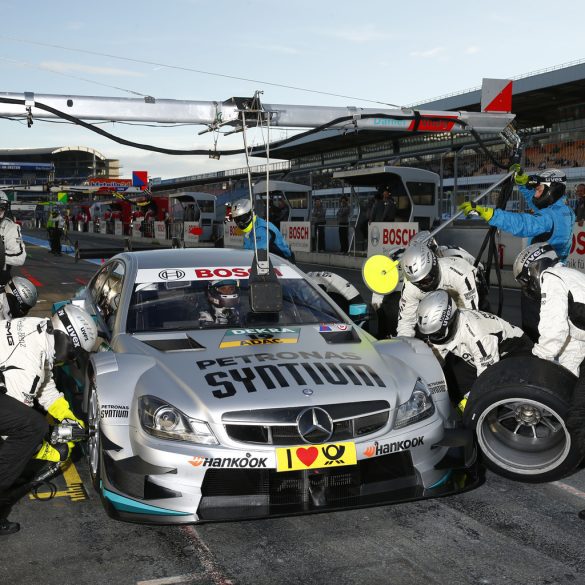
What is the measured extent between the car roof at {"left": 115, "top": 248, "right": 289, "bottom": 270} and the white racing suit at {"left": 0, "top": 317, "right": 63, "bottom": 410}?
130 centimetres

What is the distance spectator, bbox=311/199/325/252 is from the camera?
24.7m

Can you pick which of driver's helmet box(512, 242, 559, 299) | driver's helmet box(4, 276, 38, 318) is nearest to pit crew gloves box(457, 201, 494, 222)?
driver's helmet box(512, 242, 559, 299)

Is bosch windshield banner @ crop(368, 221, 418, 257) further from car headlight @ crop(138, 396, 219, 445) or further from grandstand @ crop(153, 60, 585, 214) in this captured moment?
car headlight @ crop(138, 396, 219, 445)

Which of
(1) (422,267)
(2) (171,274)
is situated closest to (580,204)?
(1) (422,267)

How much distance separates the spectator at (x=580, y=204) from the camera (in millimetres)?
13970

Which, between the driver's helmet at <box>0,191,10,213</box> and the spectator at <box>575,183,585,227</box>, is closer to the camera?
the driver's helmet at <box>0,191,10,213</box>

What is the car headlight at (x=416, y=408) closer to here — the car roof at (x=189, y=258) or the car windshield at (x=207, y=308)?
the car windshield at (x=207, y=308)

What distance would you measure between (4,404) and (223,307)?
1.65 metres

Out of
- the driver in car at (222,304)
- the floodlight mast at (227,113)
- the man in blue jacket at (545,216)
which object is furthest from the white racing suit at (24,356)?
the man in blue jacket at (545,216)

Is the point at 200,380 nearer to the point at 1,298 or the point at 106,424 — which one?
the point at 106,424

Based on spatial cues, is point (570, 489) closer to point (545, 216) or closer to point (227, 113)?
point (545, 216)

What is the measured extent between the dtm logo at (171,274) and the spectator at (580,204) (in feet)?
34.6

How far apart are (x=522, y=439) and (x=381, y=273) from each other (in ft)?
8.02

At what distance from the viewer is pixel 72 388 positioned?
18.7 feet
